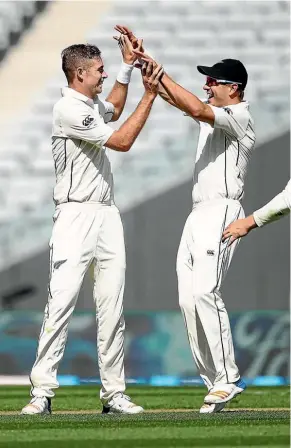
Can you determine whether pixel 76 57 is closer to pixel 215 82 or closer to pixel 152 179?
pixel 215 82

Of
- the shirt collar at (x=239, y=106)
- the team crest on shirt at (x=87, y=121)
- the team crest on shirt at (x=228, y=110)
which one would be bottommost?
the team crest on shirt at (x=87, y=121)

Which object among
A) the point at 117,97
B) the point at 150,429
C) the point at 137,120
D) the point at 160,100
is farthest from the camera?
the point at 160,100

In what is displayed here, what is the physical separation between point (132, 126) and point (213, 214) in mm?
612

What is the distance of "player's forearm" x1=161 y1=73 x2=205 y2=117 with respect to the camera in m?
5.97

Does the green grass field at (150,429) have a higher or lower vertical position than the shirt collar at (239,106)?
lower

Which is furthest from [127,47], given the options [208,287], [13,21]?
[13,21]

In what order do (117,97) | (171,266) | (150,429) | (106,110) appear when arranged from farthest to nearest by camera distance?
(171,266) < (117,97) < (106,110) < (150,429)

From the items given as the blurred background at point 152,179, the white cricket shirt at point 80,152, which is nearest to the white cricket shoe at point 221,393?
the white cricket shirt at point 80,152

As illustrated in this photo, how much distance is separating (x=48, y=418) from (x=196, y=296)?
993 millimetres

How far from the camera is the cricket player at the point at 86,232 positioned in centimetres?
595

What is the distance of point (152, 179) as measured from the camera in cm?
1353

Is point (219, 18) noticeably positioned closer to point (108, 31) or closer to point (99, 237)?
point (108, 31)

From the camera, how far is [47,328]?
19.5ft

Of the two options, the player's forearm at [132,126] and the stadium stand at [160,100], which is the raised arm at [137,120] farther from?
the stadium stand at [160,100]
